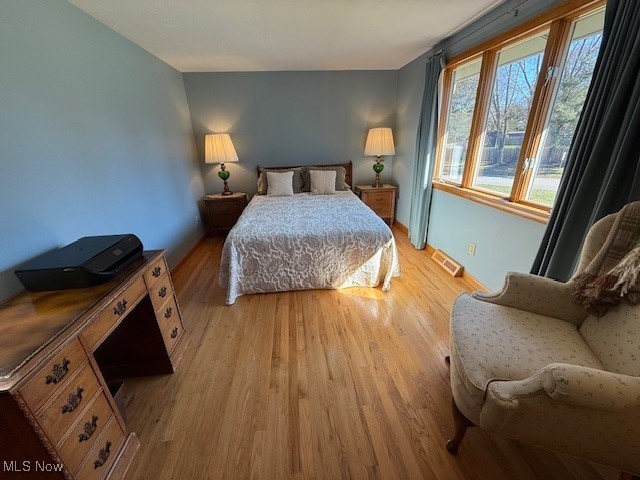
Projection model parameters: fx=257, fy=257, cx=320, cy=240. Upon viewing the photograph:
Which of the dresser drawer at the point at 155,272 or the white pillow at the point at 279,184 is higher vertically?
the white pillow at the point at 279,184

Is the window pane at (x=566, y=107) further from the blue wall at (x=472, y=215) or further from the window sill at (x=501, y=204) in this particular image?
the blue wall at (x=472, y=215)

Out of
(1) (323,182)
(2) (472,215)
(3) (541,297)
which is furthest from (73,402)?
(1) (323,182)

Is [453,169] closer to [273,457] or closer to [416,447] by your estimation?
[416,447]

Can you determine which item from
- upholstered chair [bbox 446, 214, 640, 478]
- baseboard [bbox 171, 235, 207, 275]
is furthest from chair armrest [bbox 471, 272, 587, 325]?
baseboard [bbox 171, 235, 207, 275]

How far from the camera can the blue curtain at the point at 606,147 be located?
1.15 m

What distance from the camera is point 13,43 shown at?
1.31 meters

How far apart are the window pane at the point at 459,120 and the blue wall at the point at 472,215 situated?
0.22m

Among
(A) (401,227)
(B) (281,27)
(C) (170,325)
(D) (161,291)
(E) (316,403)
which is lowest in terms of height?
(E) (316,403)

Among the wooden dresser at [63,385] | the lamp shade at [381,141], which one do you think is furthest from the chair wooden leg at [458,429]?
the lamp shade at [381,141]

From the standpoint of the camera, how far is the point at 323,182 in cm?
364

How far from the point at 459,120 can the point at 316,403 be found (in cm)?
294

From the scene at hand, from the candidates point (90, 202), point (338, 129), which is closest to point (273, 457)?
point (90, 202)

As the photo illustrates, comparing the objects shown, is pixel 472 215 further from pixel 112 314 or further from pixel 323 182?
pixel 112 314

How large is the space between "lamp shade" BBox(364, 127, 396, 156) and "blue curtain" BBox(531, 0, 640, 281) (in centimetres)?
249
